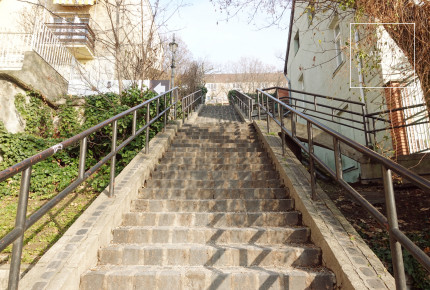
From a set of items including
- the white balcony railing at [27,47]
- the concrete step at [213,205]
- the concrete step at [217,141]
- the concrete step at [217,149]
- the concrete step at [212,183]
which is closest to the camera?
the concrete step at [213,205]

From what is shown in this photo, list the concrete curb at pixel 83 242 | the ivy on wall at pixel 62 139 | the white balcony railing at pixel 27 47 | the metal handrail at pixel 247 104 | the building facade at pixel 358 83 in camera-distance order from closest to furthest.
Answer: the concrete curb at pixel 83 242 < the building facade at pixel 358 83 < the ivy on wall at pixel 62 139 < the white balcony railing at pixel 27 47 < the metal handrail at pixel 247 104

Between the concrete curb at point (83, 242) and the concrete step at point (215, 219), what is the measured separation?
23 cm

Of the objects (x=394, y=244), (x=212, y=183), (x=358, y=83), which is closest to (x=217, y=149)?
(x=212, y=183)

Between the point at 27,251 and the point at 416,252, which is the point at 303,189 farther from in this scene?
the point at 27,251

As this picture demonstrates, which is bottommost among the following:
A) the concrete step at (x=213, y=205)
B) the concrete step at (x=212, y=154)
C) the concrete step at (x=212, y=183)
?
the concrete step at (x=213, y=205)

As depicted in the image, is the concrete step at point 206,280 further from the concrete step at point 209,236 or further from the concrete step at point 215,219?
the concrete step at point 215,219

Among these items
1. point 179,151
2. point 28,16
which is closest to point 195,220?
point 179,151

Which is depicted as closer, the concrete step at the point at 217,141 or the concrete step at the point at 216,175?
the concrete step at the point at 216,175

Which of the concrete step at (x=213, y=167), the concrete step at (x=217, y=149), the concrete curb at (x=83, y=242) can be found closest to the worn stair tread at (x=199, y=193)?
the concrete curb at (x=83, y=242)

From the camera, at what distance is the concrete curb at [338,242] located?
1.86m

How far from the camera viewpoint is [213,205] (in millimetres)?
3281

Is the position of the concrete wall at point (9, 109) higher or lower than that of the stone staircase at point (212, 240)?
higher

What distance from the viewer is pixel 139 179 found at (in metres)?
3.66

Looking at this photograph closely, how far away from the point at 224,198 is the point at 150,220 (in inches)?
42.9
